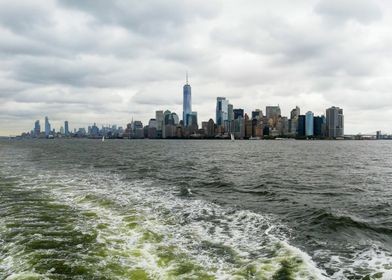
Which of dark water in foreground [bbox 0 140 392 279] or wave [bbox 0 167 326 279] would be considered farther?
dark water in foreground [bbox 0 140 392 279]

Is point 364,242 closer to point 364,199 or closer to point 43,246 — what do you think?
point 364,199

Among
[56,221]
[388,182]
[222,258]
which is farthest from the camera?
[388,182]

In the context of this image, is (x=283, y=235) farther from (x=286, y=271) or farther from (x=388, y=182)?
(x=388, y=182)

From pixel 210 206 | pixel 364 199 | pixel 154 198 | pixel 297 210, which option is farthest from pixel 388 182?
pixel 154 198

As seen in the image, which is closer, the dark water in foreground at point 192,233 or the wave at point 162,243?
the wave at point 162,243

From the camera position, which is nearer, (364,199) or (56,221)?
(56,221)

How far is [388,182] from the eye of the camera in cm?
3725

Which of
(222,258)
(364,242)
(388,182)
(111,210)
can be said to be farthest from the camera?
(388,182)

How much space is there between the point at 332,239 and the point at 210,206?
8952 mm

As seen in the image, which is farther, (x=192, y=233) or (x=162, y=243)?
(x=192, y=233)

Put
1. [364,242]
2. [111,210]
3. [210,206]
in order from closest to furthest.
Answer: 1. [364,242]
2. [111,210]
3. [210,206]

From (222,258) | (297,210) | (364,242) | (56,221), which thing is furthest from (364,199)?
(56,221)

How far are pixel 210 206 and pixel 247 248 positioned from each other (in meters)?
8.72

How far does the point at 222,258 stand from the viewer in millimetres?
13273
